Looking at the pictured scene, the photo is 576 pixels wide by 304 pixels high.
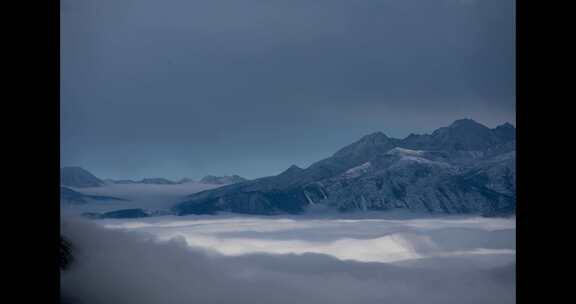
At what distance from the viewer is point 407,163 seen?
255 ft
